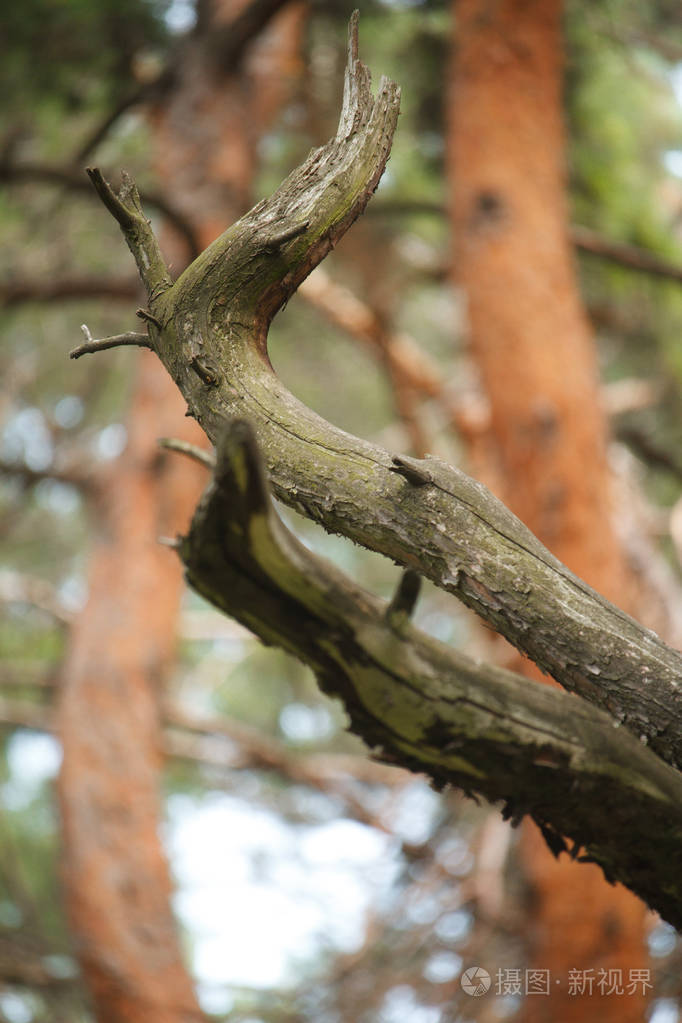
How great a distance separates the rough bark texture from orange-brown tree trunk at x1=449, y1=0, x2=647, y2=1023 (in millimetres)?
2316

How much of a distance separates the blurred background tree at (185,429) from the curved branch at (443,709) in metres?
2.17

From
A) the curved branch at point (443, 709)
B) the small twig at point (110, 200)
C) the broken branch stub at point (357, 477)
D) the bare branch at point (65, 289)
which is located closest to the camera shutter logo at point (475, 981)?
the curved branch at point (443, 709)

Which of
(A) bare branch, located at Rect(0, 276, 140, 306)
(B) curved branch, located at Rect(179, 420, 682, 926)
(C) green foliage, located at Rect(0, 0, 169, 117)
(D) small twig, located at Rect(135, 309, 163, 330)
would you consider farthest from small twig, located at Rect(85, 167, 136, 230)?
(C) green foliage, located at Rect(0, 0, 169, 117)

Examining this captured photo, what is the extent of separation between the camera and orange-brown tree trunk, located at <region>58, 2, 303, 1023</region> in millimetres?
3762

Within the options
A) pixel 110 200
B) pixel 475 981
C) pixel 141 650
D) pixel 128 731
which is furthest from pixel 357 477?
pixel 141 650

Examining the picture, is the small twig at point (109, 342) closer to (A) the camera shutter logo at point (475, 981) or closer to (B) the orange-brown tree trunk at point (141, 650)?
(B) the orange-brown tree trunk at point (141, 650)

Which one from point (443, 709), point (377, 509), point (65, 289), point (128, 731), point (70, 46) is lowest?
point (443, 709)

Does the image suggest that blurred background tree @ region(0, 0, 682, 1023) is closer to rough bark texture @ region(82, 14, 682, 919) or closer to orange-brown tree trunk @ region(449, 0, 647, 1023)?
orange-brown tree trunk @ region(449, 0, 647, 1023)

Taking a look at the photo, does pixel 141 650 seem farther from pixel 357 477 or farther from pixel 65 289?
pixel 357 477

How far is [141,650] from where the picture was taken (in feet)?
14.5

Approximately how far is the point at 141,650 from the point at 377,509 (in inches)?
136

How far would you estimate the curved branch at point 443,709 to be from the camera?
1.03 m

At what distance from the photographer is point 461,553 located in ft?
3.89

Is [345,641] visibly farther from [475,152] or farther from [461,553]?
[475,152]
